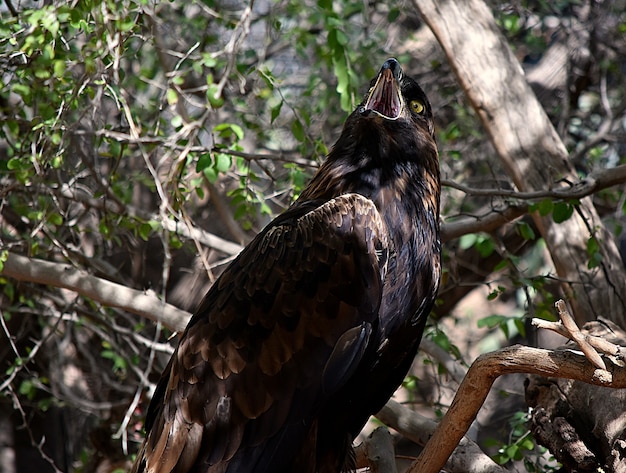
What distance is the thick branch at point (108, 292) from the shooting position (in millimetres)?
3406

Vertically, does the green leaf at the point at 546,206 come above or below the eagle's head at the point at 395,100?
below

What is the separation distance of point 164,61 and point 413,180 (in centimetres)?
200

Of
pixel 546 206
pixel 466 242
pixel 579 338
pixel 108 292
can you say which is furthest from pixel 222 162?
pixel 466 242

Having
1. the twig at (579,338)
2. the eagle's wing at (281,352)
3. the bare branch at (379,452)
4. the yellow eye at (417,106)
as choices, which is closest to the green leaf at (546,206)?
the yellow eye at (417,106)

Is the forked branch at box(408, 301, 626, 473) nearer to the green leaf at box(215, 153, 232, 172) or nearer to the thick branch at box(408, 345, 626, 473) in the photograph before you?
the thick branch at box(408, 345, 626, 473)

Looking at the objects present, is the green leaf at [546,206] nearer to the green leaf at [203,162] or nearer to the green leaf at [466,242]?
the green leaf at [203,162]

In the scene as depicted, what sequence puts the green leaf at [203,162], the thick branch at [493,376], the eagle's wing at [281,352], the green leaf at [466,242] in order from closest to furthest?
1. the thick branch at [493,376]
2. the eagle's wing at [281,352]
3. the green leaf at [203,162]
4. the green leaf at [466,242]

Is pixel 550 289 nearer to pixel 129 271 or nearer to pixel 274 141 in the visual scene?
pixel 274 141

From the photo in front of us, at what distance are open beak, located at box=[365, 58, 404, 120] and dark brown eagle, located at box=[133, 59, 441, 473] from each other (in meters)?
0.40

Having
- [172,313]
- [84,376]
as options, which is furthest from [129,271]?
[172,313]

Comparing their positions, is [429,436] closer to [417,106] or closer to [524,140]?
[417,106]

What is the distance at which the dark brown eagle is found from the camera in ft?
8.31

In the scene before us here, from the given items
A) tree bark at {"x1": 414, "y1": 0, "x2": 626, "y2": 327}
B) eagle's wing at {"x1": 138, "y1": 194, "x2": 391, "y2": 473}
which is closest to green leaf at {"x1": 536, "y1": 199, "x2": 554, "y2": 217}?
tree bark at {"x1": 414, "y1": 0, "x2": 626, "y2": 327}

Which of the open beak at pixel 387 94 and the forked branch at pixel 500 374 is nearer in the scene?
the forked branch at pixel 500 374
